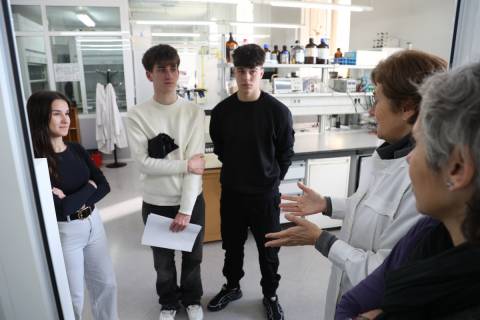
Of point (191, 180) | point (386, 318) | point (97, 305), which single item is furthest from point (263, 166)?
point (386, 318)

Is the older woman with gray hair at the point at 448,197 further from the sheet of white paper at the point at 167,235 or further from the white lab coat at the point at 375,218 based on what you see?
the sheet of white paper at the point at 167,235

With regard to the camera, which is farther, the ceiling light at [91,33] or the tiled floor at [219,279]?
the ceiling light at [91,33]

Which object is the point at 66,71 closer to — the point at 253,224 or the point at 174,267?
the point at 174,267

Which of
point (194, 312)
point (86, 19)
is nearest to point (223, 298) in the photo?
point (194, 312)

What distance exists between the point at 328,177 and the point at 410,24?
356 centimetres

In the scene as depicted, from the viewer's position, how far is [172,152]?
1.70m

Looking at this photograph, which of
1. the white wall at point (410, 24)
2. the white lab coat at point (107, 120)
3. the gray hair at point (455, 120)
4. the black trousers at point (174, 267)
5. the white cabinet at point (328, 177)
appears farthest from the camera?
the white lab coat at point (107, 120)

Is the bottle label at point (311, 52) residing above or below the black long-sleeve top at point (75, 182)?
above

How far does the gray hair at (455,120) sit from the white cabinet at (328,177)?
97.6 inches

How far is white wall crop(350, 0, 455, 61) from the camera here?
15.1 feet

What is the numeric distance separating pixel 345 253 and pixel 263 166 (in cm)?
96

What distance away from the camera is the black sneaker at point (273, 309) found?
2004 mm

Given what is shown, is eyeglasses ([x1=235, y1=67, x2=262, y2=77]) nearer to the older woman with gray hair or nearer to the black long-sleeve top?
the black long-sleeve top

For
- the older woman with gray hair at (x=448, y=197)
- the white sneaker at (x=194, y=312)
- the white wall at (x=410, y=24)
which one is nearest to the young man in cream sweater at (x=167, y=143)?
the white sneaker at (x=194, y=312)
